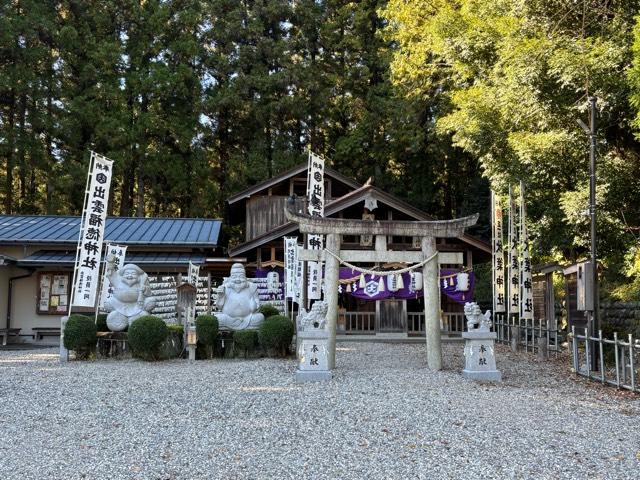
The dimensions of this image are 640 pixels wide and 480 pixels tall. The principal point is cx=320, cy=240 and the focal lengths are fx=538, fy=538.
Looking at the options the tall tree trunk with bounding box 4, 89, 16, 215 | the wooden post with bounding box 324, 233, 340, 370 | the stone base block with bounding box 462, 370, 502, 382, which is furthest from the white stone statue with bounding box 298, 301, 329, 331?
the tall tree trunk with bounding box 4, 89, 16, 215

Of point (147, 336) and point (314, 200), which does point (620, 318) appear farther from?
point (147, 336)

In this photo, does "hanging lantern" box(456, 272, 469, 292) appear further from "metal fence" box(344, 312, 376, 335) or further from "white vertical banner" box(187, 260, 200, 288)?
"white vertical banner" box(187, 260, 200, 288)

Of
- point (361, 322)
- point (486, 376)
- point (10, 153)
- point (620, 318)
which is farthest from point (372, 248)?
point (10, 153)

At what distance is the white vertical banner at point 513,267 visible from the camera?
13141mm

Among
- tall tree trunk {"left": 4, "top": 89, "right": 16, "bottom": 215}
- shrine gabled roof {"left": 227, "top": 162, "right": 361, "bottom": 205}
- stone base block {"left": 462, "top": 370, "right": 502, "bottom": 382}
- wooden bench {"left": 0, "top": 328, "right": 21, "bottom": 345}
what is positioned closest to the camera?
stone base block {"left": 462, "top": 370, "right": 502, "bottom": 382}

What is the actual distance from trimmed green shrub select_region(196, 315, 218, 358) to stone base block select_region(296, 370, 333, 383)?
324 cm

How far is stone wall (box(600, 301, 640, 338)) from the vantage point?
1199cm

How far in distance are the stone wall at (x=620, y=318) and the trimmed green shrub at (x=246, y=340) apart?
807cm

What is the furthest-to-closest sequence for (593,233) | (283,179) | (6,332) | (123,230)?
(283,179) → (123,230) → (6,332) → (593,233)

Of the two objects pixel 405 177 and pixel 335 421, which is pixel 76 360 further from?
pixel 405 177

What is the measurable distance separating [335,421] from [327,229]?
4.48 metres

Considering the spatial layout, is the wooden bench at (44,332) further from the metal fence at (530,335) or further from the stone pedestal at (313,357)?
the metal fence at (530,335)

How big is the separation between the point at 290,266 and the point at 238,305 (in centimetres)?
397

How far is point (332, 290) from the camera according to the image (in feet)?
31.9
